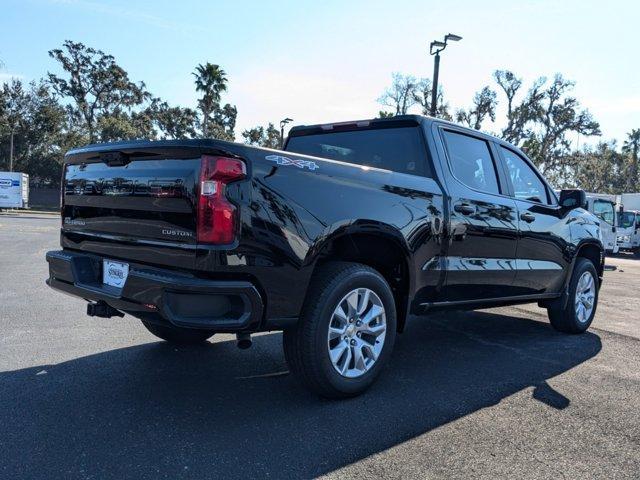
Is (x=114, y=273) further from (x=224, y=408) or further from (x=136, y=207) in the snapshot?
(x=224, y=408)

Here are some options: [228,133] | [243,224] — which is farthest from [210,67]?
[243,224]

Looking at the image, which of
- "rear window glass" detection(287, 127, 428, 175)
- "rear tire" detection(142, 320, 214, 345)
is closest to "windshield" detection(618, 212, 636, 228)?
"rear window glass" detection(287, 127, 428, 175)

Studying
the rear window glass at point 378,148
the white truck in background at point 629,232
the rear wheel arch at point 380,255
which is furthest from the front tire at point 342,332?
the white truck in background at point 629,232

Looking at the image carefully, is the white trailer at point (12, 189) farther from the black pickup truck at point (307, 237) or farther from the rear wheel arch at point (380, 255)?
the rear wheel arch at point (380, 255)

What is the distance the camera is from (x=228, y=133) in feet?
205

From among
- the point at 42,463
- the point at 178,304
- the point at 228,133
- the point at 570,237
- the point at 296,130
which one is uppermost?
the point at 228,133

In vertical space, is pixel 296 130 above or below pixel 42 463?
above

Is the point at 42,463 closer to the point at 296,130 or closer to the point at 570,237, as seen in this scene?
the point at 296,130

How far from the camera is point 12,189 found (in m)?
33.8

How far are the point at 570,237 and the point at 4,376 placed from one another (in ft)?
17.4

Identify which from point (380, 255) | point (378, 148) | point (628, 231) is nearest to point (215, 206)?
point (380, 255)

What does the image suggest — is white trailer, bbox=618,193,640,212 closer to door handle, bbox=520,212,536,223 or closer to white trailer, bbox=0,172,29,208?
door handle, bbox=520,212,536,223

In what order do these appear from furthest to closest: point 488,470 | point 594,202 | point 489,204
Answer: point 594,202, point 489,204, point 488,470

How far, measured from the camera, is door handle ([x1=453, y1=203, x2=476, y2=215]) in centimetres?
421
